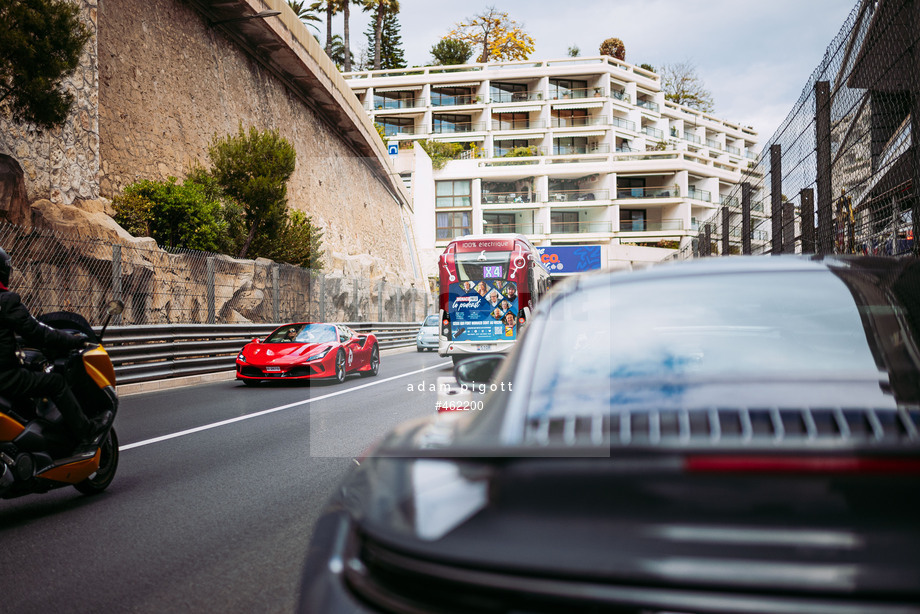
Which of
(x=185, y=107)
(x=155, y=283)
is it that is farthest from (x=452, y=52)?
(x=155, y=283)

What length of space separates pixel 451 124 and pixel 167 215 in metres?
58.8

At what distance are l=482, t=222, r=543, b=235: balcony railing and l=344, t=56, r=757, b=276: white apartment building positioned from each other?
0.14m

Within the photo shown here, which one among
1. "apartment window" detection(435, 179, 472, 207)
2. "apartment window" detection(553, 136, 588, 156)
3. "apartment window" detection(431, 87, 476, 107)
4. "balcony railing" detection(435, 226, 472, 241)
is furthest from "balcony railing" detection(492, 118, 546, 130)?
"balcony railing" detection(435, 226, 472, 241)

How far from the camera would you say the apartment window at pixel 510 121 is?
245ft

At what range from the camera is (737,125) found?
96812 mm

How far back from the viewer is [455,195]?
67250 mm

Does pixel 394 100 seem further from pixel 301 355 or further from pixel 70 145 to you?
pixel 301 355

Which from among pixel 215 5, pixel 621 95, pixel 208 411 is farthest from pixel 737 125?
pixel 208 411

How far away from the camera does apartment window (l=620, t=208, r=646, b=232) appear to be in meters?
69.6

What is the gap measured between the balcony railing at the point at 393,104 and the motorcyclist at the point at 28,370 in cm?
7295

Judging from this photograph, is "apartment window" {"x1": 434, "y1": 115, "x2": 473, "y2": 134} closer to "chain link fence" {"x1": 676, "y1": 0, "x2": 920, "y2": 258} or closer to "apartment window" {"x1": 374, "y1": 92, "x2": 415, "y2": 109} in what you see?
"apartment window" {"x1": 374, "y1": 92, "x2": 415, "y2": 109}

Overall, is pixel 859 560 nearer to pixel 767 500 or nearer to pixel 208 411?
pixel 767 500

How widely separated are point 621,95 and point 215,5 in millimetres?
58109

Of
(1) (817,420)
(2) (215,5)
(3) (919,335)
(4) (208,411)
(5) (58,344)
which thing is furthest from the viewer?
(2) (215,5)
